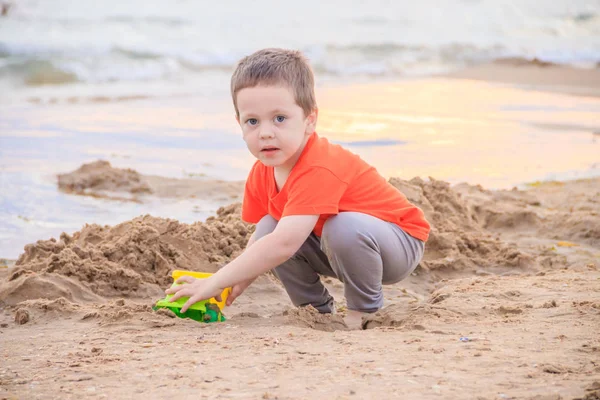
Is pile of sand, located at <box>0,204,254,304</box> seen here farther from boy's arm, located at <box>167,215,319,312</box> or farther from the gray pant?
boy's arm, located at <box>167,215,319,312</box>

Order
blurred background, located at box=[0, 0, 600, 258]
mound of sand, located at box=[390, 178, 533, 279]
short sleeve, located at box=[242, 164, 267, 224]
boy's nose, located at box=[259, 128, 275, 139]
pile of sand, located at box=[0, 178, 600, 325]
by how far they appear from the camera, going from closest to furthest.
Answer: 1. boy's nose, located at box=[259, 128, 275, 139]
2. short sleeve, located at box=[242, 164, 267, 224]
3. pile of sand, located at box=[0, 178, 600, 325]
4. mound of sand, located at box=[390, 178, 533, 279]
5. blurred background, located at box=[0, 0, 600, 258]

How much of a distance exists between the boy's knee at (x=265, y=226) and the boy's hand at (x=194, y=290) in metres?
0.31

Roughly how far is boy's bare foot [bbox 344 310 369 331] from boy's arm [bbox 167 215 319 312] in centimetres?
42

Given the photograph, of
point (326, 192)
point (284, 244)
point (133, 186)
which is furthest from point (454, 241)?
point (133, 186)

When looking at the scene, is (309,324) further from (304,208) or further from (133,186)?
(133,186)

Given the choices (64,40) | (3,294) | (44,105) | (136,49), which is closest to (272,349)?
(3,294)

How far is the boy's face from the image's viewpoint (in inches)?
104

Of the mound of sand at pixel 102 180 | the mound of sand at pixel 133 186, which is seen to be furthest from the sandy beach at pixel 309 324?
the mound of sand at pixel 102 180

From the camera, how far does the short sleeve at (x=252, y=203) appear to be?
9.82 ft

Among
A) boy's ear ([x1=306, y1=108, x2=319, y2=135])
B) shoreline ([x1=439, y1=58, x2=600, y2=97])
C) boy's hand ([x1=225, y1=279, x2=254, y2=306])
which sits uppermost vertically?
shoreline ([x1=439, y1=58, x2=600, y2=97])

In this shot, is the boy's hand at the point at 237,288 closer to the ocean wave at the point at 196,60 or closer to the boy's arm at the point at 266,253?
the boy's arm at the point at 266,253

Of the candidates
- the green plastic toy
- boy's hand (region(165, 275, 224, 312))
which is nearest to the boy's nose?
boy's hand (region(165, 275, 224, 312))

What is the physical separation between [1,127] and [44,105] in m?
1.77

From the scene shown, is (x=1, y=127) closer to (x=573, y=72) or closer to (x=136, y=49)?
(x=136, y=49)
